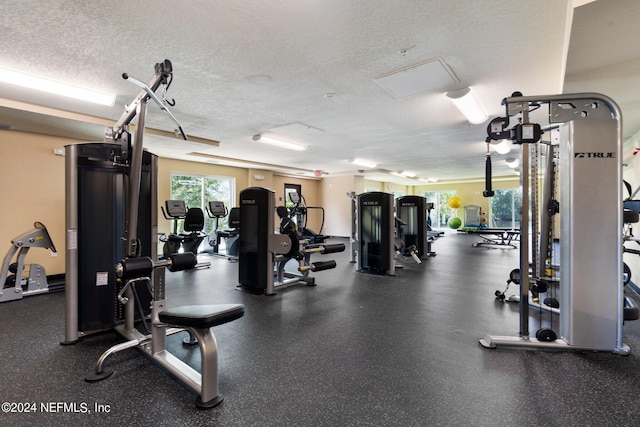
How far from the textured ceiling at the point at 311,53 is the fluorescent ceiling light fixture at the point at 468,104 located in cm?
10

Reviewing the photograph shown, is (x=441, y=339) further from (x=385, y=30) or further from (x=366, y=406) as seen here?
(x=385, y=30)

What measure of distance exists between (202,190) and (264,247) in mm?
4816

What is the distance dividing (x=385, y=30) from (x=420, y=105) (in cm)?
181

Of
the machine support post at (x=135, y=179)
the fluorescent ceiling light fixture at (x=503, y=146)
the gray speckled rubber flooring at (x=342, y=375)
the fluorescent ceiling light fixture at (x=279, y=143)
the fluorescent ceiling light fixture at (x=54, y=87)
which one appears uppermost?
the fluorescent ceiling light fixture at (x=503, y=146)

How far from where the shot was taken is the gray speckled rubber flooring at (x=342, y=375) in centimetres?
162

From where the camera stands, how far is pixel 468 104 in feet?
12.1

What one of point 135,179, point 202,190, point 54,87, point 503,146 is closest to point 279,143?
point 202,190

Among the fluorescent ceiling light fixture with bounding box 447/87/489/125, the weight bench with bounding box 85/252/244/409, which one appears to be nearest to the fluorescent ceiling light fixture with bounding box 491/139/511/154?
the fluorescent ceiling light fixture with bounding box 447/87/489/125

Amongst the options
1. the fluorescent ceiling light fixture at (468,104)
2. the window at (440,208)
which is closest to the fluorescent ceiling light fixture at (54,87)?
the fluorescent ceiling light fixture at (468,104)

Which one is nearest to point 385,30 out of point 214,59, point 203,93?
point 214,59

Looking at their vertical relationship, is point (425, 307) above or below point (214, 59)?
below

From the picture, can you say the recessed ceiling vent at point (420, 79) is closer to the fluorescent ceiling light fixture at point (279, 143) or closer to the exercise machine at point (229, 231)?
the fluorescent ceiling light fixture at point (279, 143)

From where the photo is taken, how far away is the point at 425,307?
3432 mm

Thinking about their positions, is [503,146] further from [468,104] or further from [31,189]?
[31,189]
